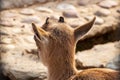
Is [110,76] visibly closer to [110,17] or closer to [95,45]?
[95,45]

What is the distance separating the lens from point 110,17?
7199 millimetres

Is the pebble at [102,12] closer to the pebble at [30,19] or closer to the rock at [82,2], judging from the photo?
the rock at [82,2]

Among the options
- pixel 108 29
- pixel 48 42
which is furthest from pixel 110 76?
pixel 108 29

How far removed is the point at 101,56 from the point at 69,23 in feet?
3.37

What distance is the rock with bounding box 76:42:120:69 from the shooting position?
5848mm

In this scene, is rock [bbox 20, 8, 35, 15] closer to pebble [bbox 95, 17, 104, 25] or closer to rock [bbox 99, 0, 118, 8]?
pebble [bbox 95, 17, 104, 25]

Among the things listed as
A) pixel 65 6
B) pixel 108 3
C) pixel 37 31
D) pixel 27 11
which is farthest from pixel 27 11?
pixel 37 31

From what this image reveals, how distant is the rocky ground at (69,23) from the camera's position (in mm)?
5805

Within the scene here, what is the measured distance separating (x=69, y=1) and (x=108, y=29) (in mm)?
982

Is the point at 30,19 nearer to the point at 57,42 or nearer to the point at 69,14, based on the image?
the point at 69,14

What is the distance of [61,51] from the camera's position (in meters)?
4.46

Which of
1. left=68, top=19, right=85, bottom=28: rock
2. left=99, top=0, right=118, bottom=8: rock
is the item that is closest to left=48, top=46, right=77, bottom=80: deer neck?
left=68, top=19, right=85, bottom=28: rock

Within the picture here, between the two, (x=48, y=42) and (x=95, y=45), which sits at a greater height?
(x=48, y=42)

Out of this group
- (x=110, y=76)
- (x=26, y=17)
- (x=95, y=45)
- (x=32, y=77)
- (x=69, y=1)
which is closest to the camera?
(x=110, y=76)
